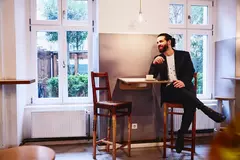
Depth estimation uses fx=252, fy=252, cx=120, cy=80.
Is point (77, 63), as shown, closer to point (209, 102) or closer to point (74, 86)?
point (74, 86)

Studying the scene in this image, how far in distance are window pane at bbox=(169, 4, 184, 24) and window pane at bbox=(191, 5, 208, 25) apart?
0.22 metres

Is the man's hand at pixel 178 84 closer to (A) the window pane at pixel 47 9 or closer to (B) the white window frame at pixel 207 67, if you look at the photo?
(B) the white window frame at pixel 207 67

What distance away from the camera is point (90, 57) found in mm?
4242

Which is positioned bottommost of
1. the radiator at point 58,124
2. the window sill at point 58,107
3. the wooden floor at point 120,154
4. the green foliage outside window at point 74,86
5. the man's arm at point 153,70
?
the wooden floor at point 120,154

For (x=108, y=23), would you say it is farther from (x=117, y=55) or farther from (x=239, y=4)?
(x=239, y=4)

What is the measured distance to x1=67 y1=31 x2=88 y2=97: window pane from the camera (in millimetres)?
4219

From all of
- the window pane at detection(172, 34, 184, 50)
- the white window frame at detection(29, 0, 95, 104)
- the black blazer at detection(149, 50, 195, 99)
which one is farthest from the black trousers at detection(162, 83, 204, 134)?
the white window frame at detection(29, 0, 95, 104)

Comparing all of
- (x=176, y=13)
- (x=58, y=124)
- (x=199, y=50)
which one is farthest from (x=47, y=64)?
(x=199, y=50)

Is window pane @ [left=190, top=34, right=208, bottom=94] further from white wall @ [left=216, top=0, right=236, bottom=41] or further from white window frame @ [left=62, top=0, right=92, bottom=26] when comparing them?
white window frame @ [left=62, top=0, right=92, bottom=26]

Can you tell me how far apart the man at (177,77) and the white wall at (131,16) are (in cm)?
42

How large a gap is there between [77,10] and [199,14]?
7.03ft

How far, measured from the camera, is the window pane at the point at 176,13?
435 centimetres

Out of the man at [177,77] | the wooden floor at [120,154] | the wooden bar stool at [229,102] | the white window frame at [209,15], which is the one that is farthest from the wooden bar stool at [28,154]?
the white window frame at [209,15]

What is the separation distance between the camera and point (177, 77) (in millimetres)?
3562
